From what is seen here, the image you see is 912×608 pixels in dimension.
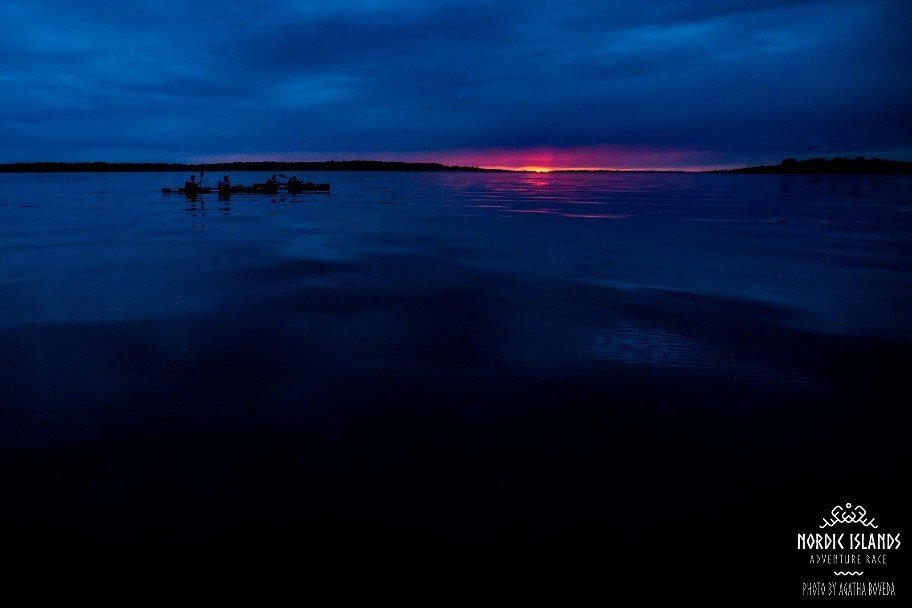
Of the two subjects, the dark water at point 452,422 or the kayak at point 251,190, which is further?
the kayak at point 251,190

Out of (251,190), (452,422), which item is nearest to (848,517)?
(452,422)

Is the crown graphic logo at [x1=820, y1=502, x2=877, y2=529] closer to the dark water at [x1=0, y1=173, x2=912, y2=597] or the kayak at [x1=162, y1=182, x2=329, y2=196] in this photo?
the dark water at [x1=0, y1=173, x2=912, y2=597]

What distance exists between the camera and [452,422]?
→ 7.84m

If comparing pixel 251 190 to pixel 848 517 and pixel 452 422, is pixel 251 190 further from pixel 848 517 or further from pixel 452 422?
pixel 848 517

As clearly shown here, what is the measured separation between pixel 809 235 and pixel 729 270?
15296 millimetres

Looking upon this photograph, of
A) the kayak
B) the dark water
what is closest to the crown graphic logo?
the dark water

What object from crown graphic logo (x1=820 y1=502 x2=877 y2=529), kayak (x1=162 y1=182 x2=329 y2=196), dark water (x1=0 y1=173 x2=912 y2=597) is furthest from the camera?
kayak (x1=162 y1=182 x2=329 y2=196)

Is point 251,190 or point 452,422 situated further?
point 251,190

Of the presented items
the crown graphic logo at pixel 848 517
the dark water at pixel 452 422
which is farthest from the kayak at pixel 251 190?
the crown graphic logo at pixel 848 517

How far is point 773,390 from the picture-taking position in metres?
8.95

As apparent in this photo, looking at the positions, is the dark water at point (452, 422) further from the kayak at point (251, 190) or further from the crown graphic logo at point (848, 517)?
the kayak at point (251, 190)

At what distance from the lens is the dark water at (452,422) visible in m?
5.36

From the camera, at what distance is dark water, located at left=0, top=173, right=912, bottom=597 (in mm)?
5359

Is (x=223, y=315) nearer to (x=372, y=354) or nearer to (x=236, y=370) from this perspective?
(x=236, y=370)
